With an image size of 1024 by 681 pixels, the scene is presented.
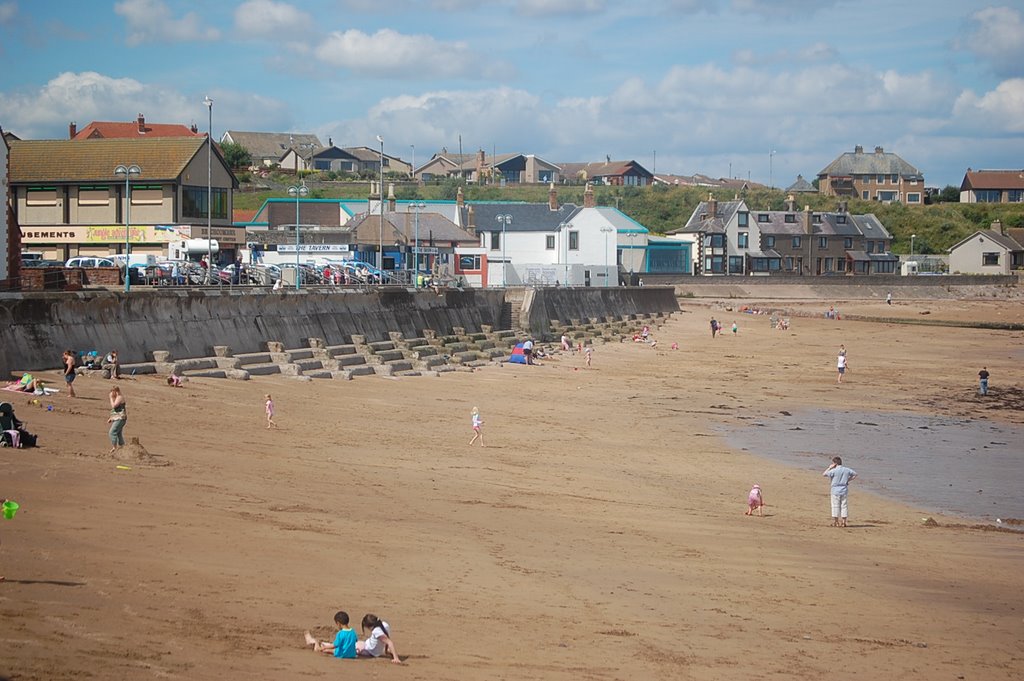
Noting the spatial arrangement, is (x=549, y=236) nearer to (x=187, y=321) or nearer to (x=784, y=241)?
(x=784, y=241)

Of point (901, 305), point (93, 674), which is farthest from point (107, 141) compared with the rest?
point (901, 305)

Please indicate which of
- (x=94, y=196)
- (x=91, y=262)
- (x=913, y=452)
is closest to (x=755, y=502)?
(x=913, y=452)

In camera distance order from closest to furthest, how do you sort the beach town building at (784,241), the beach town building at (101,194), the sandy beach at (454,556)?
1. the sandy beach at (454,556)
2. the beach town building at (101,194)
3. the beach town building at (784,241)

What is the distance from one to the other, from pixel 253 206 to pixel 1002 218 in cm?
8420

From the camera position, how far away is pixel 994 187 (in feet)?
484

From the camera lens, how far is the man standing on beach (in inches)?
755

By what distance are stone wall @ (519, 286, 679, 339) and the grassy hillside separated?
47531 mm

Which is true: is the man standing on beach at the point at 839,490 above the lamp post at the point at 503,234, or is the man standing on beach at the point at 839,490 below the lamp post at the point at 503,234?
below

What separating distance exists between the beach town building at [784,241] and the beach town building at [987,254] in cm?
690

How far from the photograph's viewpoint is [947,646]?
12.7 metres

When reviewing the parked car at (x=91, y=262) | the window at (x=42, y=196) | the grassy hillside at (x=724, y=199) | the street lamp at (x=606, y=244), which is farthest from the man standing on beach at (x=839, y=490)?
the grassy hillside at (x=724, y=199)

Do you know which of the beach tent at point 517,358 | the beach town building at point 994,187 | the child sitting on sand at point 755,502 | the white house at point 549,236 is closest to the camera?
the child sitting on sand at point 755,502

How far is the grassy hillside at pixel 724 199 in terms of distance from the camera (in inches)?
Result: 5039

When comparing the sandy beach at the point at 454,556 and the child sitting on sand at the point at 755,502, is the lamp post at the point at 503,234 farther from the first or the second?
the child sitting on sand at the point at 755,502
